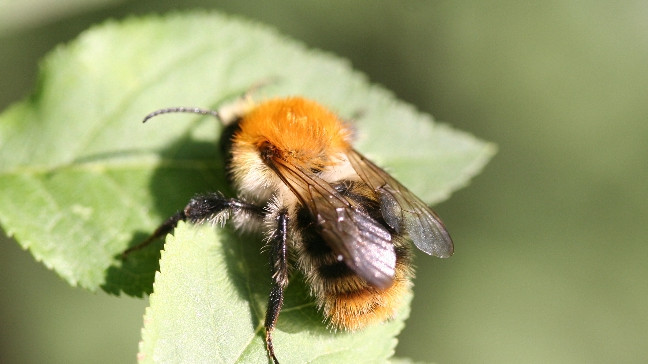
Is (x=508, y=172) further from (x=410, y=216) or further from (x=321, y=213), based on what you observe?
(x=321, y=213)

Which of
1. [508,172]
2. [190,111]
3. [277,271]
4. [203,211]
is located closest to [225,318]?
[277,271]

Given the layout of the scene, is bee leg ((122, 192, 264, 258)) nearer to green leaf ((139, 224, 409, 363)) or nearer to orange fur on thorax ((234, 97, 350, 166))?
green leaf ((139, 224, 409, 363))

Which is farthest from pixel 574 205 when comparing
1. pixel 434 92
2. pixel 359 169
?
pixel 359 169

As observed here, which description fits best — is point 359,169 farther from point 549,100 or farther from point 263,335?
point 549,100

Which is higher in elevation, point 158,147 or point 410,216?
point 410,216

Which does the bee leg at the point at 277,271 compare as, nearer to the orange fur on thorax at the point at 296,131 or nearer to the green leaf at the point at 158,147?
the green leaf at the point at 158,147

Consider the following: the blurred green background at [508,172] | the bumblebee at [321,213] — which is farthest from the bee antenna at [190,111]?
the blurred green background at [508,172]

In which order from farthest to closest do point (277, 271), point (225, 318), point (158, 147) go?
point (158, 147) < point (277, 271) < point (225, 318)

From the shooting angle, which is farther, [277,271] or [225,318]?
[277,271]
